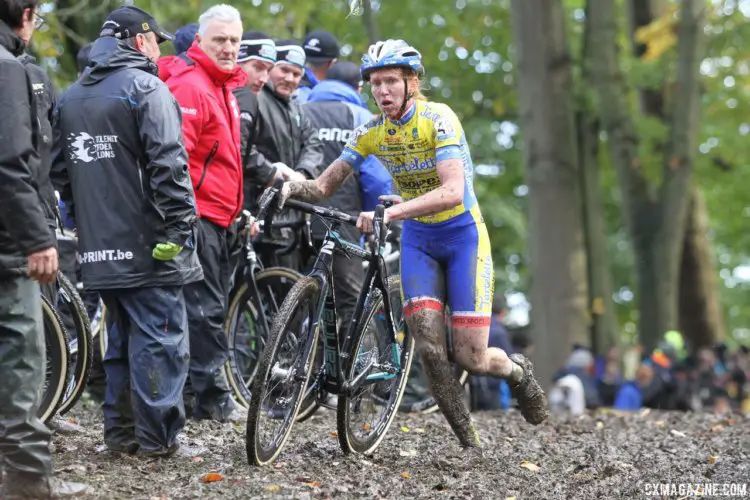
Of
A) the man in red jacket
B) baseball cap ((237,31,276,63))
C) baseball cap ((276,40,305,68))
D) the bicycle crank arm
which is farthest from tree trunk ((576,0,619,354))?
the bicycle crank arm

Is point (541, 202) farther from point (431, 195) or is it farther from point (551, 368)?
point (431, 195)

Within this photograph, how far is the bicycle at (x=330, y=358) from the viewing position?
709cm

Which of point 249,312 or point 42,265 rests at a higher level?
point 42,265

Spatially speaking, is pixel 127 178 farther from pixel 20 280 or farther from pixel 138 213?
pixel 20 280

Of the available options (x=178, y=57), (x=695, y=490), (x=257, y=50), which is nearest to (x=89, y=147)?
(x=178, y=57)

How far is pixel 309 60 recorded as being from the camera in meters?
11.1

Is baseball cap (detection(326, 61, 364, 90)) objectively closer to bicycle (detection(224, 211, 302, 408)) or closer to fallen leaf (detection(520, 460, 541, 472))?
bicycle (detection(224, 211, 302, 408))

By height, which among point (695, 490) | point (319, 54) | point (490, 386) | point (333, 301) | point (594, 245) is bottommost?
point (490, 386)

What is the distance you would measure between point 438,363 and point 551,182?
40.2ft

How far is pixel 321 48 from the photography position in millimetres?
11078

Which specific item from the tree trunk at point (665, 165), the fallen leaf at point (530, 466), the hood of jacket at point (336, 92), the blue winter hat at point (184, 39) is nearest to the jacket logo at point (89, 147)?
the blue winter hat at point (184, 39)

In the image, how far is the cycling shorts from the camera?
25.9ft

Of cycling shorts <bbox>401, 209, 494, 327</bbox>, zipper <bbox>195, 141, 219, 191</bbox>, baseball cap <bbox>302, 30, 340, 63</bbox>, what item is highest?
baseball cap <bbox>302, 30, 340, 63</bbox>

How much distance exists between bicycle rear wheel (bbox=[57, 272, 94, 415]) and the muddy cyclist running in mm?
1484
